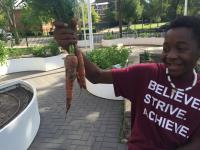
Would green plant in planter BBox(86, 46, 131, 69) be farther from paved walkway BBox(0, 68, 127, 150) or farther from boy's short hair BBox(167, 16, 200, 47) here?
boy's short hair BBox(167, 16, 200, 47)

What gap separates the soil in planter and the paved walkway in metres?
0.58

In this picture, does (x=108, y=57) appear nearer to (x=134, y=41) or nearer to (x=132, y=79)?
(x=132, y=79)

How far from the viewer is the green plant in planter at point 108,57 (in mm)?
8373

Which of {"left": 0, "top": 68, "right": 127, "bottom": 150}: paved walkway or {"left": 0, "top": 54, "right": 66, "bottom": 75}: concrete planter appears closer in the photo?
{"left": 0, "top": 68, "right": 127, "bottom": 150}: paved walkway

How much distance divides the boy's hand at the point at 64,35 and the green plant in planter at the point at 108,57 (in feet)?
21.5

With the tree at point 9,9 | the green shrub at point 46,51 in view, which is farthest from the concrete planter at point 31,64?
the tree at point 9,9

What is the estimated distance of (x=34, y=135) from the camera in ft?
18.4

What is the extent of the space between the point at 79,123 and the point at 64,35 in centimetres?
479

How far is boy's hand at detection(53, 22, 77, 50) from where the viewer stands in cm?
164

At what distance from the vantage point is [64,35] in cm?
167

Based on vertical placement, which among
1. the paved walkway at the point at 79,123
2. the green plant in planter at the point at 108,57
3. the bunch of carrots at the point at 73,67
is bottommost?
the paved walkway at the point at 79,123

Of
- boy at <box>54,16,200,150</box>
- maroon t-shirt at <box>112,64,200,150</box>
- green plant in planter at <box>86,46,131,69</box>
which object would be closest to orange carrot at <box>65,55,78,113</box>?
boy at <box>54,16,200,150</box>

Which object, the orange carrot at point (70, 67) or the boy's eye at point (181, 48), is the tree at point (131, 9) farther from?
the orange carrot at point (70, 67)

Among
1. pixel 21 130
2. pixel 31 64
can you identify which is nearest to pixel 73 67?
pixel 21 130
